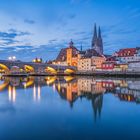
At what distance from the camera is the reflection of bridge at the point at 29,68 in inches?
2172

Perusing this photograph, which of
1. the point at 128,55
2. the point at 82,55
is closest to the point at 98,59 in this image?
the point at 82,55

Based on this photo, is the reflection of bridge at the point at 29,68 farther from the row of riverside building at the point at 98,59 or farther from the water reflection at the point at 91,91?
the water reflection at the point at 91,91

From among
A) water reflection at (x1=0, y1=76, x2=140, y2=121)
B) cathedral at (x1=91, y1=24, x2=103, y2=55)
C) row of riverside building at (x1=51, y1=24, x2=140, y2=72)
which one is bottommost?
water reflection at (x1=0, y1=76, x2=140, y2=121)

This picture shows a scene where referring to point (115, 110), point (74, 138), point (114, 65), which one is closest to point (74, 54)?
point (114, 65)

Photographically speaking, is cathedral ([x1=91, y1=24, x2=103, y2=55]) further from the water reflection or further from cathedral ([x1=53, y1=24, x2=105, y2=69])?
the water reflection

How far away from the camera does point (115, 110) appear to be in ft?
41.2

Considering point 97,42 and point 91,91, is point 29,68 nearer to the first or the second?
point 97,42

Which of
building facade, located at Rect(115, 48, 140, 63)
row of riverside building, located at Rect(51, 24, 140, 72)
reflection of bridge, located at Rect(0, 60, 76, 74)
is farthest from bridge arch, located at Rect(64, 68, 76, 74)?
building facade, located at Rect(115, 48, 140, 63)

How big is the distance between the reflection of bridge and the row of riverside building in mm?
5174

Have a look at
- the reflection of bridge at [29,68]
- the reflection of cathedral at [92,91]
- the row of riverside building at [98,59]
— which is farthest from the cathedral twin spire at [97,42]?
the reflection of cathedral at [92,91]

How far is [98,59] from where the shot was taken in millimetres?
68875

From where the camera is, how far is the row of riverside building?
2235 inches

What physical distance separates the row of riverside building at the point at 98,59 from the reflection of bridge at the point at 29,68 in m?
5.17

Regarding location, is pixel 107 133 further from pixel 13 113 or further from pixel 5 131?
pixel 13 113
